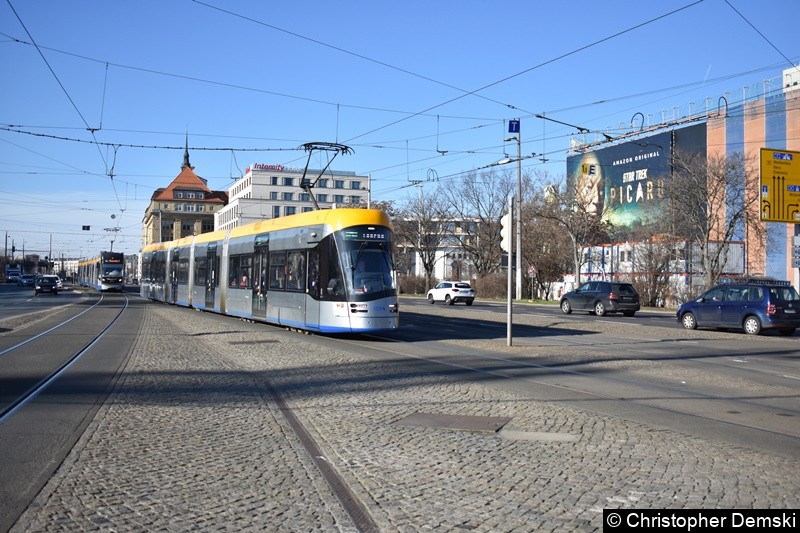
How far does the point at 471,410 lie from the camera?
9.80 m

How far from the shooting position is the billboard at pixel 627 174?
6356cm

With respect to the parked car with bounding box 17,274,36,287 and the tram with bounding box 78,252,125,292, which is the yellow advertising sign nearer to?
the tram with bounding box 78,252,125,292

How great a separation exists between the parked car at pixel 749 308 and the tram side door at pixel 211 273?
1898cm

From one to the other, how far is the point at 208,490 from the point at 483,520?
Result: 229 cm

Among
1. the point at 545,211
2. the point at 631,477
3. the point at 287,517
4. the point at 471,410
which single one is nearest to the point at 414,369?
the point at 471,410

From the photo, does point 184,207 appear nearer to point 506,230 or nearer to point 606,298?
point 606,298

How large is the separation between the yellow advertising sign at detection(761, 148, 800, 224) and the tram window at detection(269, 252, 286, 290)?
1699cm

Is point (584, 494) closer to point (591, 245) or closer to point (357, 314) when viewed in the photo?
point (357, 314)

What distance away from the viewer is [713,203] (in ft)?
154

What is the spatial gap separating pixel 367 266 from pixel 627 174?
61.9 meters

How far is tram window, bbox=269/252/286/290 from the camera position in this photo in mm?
23453

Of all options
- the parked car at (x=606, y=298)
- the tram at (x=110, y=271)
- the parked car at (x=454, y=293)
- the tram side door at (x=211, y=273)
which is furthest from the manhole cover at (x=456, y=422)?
the tram at (x=110, y=271)

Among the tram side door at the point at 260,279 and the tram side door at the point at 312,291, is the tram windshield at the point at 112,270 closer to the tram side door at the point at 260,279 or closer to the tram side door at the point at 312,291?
the tram side door at the point at 260,279

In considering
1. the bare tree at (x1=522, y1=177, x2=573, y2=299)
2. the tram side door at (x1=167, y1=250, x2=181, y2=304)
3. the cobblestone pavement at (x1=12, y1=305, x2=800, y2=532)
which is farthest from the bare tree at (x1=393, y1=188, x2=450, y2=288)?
the cobblestone pavement at (x1=12, y1=305, x2=800, y2=532)
